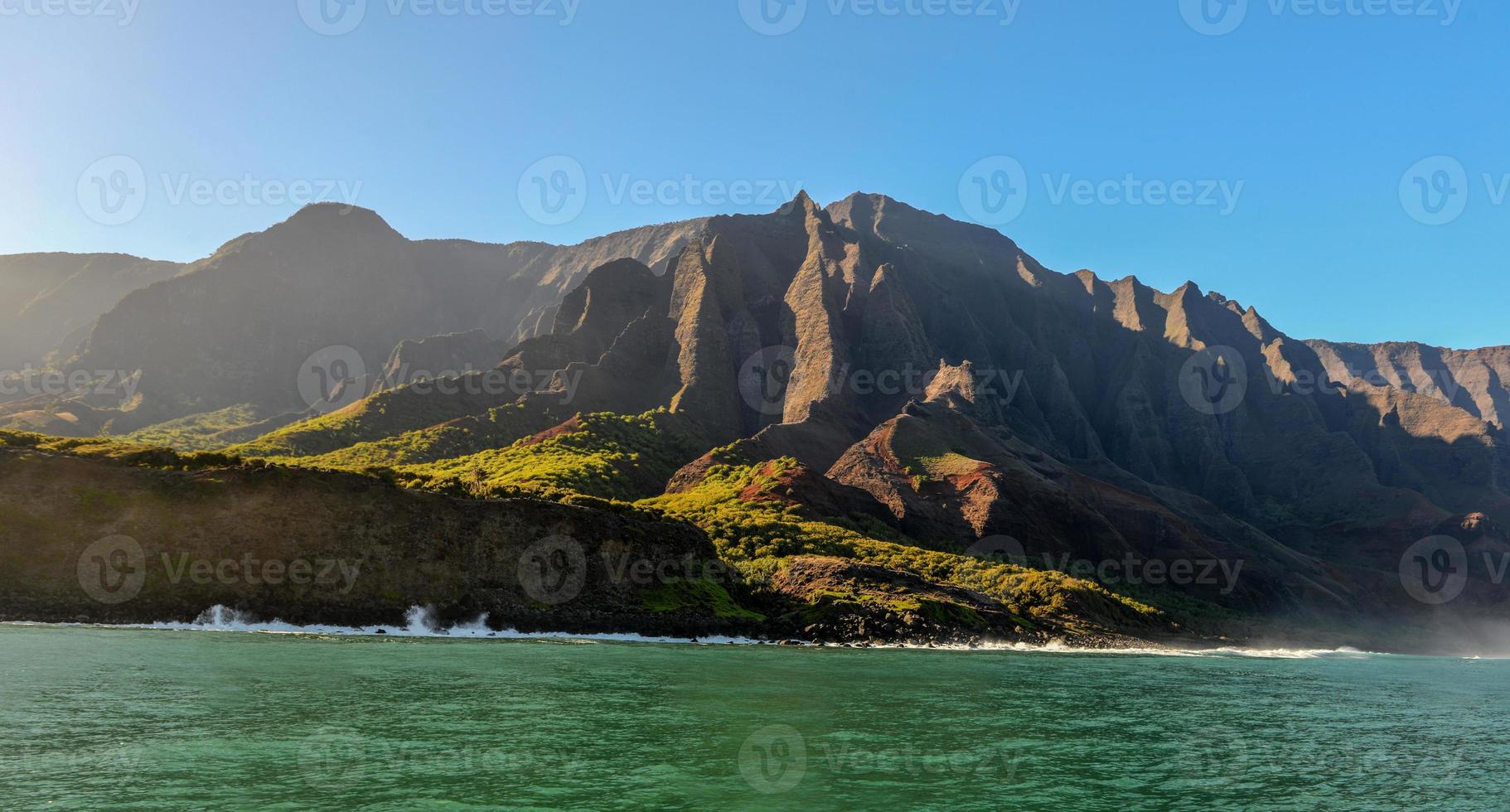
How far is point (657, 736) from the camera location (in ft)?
112

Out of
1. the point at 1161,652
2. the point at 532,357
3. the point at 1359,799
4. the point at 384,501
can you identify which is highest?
the point at 532,357

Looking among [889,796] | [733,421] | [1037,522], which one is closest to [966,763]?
[889,796]

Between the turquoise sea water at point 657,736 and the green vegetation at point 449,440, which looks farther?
the green vegetation at point 449,440

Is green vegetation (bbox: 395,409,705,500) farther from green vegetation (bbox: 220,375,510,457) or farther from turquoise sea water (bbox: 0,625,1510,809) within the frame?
turquoise sea water (bbox: 0,625,1510,809)

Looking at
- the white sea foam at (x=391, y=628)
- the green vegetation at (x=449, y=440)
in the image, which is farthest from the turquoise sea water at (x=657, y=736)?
the green vegetation at (x=449, y=440)

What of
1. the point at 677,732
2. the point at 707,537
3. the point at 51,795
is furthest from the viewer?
the point at 707,537

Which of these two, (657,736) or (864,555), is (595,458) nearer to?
(864,555)

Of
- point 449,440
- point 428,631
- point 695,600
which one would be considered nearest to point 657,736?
point 428,631

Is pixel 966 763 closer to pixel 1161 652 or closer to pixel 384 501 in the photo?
pixel 384 501

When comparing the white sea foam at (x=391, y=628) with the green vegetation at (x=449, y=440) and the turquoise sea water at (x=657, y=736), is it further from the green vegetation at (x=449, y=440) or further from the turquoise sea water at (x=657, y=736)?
the green vegetation at (x=449, y=440)

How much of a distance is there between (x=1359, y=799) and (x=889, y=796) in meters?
16.1

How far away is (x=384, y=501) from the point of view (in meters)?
90.2

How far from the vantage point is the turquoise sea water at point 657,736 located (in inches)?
997

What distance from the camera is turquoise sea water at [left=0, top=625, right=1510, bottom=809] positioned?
2533cm
